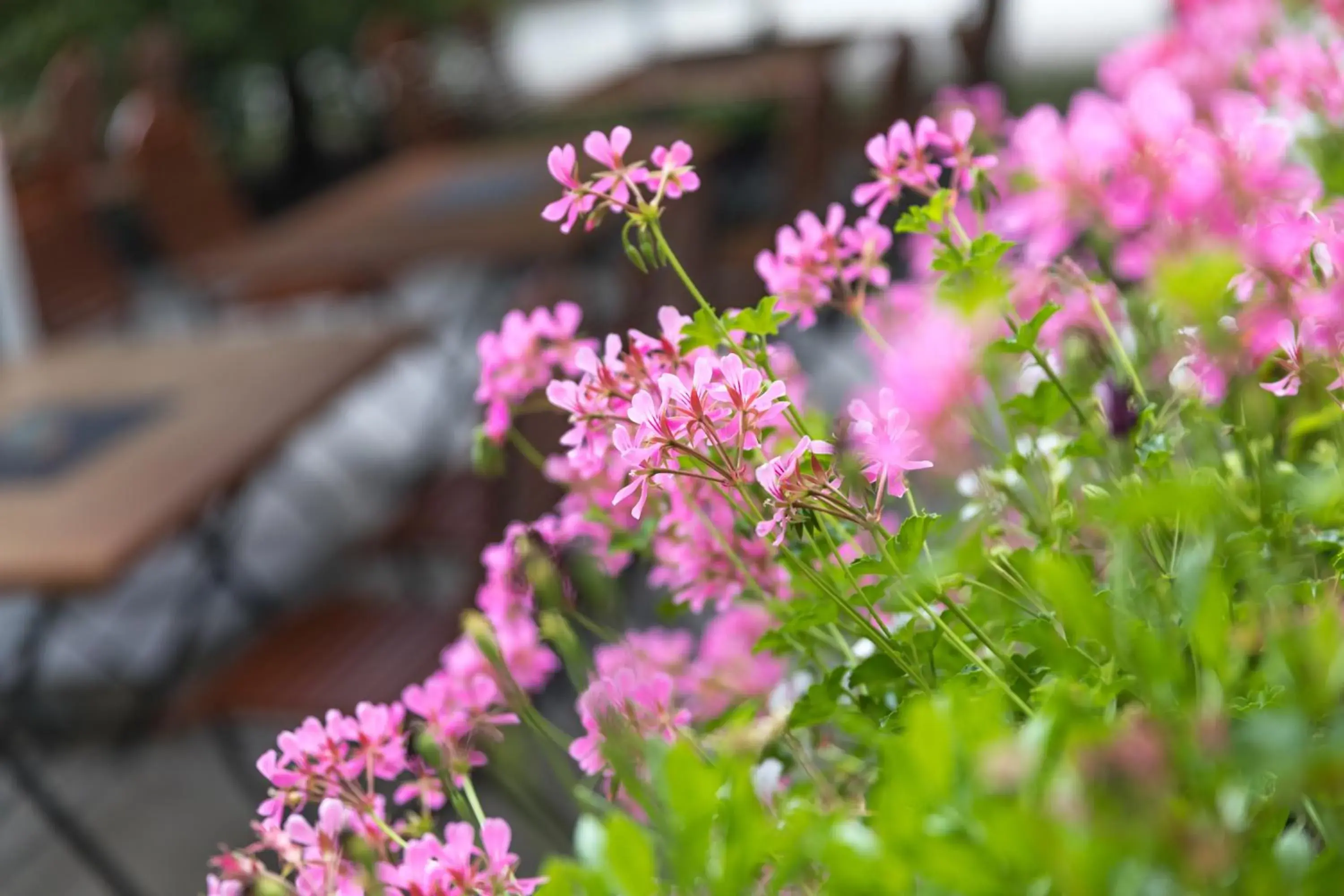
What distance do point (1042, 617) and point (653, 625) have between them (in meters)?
2.38

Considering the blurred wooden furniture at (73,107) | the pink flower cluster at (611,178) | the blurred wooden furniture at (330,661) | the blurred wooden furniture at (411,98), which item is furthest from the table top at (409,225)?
the pink flower cluster at (611,178)

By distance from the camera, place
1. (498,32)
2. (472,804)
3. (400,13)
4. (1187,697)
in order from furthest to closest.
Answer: (400,13)
(498,32)
(472,804)
(1187,697)

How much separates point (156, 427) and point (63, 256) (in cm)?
161

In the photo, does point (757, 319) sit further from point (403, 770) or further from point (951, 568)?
point (403, 770)

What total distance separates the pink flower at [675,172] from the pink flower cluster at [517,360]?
116 mm

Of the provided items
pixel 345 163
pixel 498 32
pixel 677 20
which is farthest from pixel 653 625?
pixel 677 20

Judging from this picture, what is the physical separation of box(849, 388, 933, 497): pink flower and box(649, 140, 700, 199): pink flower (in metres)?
0.14

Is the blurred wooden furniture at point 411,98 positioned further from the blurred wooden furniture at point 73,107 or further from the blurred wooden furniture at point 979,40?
the blurred wooden furniture at point 979,40

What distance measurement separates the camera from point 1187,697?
472 millimetres

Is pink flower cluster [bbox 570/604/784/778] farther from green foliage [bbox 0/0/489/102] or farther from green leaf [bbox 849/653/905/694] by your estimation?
green foliage [bbox 0/0/489/102]

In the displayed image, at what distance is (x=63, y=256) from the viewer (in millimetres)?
3838

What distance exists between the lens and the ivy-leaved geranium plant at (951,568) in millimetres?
362

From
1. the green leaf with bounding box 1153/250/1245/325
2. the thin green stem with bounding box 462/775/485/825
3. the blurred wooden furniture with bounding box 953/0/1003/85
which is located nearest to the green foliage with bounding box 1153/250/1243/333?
the green leaf with bounding box 1153/250/1245/325

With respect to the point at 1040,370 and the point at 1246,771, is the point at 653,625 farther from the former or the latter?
the point at 1246,771
